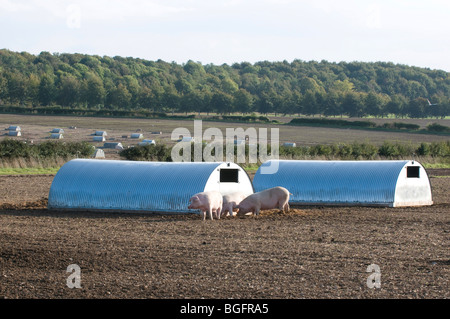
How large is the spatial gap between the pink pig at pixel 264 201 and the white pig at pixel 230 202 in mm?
221

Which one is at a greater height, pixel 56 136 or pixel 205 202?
pixel 56 136

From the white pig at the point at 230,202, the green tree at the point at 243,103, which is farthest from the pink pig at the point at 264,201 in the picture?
the green tree at the point at 243,103

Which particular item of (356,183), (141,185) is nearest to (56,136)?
(141,185)

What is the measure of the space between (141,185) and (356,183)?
27.2ft

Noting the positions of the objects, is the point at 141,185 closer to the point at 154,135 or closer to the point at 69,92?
the point at 154,135

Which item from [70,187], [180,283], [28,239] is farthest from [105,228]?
[180,283]

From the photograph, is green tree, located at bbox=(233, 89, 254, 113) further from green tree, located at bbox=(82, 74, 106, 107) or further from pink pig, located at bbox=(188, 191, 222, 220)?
pink pig, located at bbox=(188, 191, 222, 220)

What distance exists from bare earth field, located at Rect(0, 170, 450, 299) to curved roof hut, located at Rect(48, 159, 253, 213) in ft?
2.12

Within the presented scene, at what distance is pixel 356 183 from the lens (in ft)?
87.1

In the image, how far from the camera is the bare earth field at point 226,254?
12.4 meters

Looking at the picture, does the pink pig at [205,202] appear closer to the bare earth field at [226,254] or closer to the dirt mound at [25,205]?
the bare earth field at [226,254]

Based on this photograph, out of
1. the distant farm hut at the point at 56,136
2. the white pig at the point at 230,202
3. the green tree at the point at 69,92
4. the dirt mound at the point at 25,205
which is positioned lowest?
the dirt mound at the point at 25,205

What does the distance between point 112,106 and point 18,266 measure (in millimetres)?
158791

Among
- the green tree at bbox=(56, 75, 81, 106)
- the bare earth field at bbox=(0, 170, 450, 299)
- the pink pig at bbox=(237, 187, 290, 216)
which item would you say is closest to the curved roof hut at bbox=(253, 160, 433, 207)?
the bare earth field at bbox=(0, 170, 450, 299)
